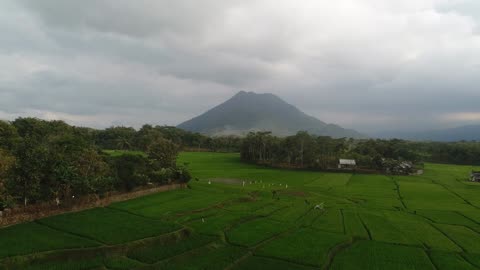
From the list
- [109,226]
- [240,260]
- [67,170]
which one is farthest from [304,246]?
[67,170]

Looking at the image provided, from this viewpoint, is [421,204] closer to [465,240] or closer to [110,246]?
[465,240]

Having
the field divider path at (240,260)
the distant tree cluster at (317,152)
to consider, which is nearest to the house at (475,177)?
the distant tree cluster at (317,152)

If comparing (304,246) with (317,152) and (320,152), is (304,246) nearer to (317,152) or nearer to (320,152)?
(317,152)

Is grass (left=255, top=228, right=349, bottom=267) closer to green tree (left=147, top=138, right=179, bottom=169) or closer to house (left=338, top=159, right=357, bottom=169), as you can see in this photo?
green tree (left=147, top=138, right=179, bottom=169)

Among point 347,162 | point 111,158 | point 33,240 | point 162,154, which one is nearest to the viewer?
point 33,240

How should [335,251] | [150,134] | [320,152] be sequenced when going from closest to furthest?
[335,251], [320,152], [150,134]
